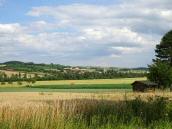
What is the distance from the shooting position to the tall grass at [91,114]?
15883mm

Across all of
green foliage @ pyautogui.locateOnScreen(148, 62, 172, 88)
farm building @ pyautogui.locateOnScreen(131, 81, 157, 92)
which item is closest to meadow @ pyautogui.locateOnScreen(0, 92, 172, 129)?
green foliage @ pyautogui.locateOnScreen(148, 62, 172, 88)

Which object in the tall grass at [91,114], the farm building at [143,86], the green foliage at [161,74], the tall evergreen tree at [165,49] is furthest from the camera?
the tall evergreen tree at [165,49]

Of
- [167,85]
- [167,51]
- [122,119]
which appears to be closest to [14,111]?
[122,119]

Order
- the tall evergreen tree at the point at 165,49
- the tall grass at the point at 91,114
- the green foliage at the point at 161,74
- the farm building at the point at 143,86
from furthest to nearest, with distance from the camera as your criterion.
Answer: the tall evergreen tree at the point at 165,49
the farm building at the point at 143,86
the green foliage at the point at 161,74
the tall grass at the point at 91,114

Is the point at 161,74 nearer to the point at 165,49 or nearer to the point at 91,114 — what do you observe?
the point at 165,49

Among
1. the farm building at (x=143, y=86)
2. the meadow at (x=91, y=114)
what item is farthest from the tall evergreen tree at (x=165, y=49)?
the meadow at (x=91, y=114)

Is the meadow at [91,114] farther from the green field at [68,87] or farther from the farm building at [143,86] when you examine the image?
the green field at [68,87]

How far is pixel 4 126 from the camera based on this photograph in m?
15.4

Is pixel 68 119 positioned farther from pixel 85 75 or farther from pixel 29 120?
pixel 85 75

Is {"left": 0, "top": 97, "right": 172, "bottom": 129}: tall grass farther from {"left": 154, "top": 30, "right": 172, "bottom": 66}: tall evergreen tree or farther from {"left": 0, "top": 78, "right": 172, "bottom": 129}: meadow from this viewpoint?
{"left": 154, "top": 30, "right": 172, "bottom": 66}: tall evergreen tree

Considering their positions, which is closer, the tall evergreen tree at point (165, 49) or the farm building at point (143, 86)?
the farm building at point (143, 86)

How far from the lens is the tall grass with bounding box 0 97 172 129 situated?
625 inches

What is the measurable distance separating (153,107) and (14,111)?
5829mm

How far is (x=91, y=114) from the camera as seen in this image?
19.0 m
